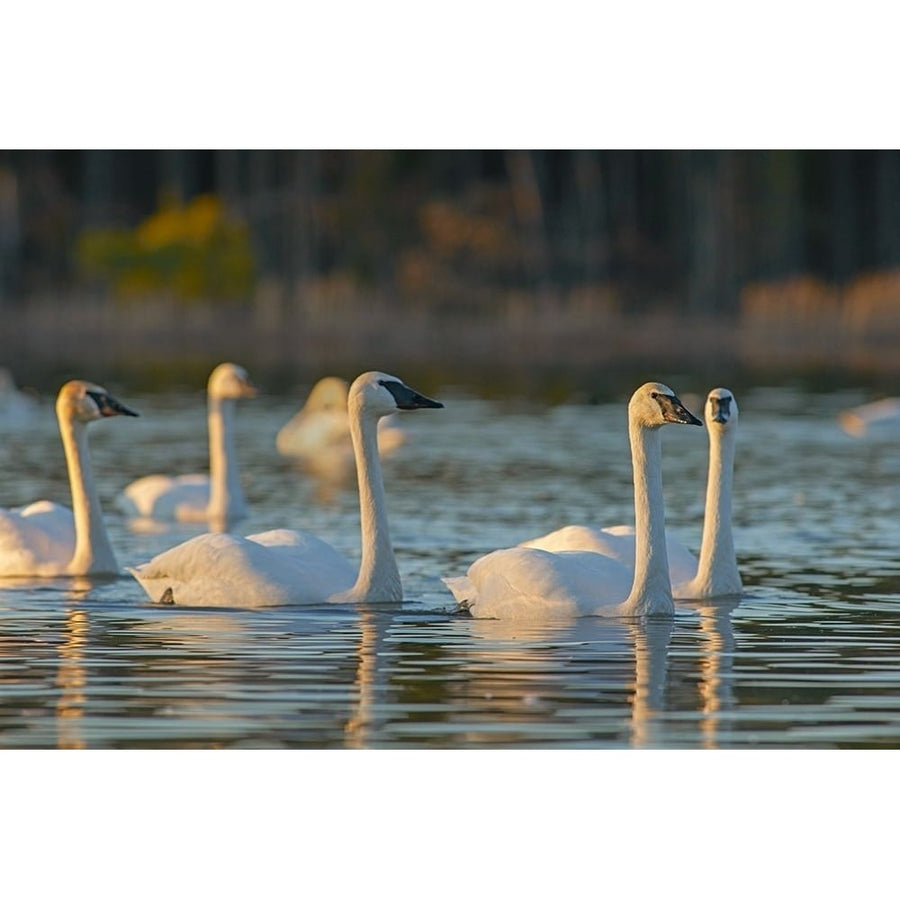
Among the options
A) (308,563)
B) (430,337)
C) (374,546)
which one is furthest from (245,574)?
(430,337)

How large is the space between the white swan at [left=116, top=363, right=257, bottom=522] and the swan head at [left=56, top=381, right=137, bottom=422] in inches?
104

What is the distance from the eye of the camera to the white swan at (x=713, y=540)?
1236cm

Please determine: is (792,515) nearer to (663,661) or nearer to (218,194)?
(663,661)

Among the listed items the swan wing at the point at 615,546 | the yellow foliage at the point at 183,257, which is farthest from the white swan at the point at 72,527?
the yellow foliage at the point at 183,257

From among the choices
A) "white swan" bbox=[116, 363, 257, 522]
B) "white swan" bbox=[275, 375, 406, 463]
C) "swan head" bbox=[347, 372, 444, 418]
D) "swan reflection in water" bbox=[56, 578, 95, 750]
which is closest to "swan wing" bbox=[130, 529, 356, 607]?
"swan reflection in water" bbox=[56, 578, 95, 750]

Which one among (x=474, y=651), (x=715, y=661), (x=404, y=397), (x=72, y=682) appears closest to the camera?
A: (x=72, y=682)

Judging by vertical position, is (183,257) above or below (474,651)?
above

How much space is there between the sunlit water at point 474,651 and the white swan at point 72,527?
24cm

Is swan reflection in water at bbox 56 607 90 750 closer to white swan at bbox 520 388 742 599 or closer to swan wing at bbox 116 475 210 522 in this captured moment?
white swan at bbox 520 388 742 599

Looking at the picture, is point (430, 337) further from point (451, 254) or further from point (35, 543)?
point (35, 543)

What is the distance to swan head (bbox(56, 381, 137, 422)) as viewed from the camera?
46.2 feet

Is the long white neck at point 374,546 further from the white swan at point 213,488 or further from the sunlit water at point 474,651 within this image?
the white swan at point 213,488

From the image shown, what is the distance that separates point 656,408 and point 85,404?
13.5 feet

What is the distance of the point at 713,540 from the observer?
1237 centimetres
